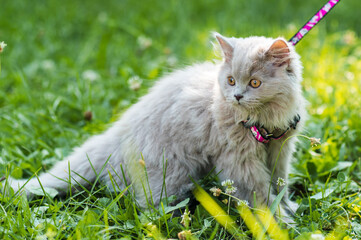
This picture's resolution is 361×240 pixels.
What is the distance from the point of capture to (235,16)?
5465 millimetres

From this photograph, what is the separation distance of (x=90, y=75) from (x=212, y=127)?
2177 mm

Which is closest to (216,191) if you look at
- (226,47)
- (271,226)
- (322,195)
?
(271,226)

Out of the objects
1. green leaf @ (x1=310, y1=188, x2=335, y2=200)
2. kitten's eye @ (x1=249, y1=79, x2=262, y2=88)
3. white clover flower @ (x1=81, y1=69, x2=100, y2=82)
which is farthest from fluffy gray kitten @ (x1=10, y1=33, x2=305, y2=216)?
white clover flower @ (x1=81, y1=69, x2=100, y2=82)

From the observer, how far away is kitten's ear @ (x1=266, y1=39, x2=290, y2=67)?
2186 mm

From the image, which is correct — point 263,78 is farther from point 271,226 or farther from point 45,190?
point 45,190

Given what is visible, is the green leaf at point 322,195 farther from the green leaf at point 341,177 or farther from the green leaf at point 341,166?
the green leaf at point 341,166

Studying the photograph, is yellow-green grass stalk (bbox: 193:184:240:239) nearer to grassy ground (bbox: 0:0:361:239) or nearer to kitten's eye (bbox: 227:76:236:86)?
grassy ground (bbox: 0:0:361:239)

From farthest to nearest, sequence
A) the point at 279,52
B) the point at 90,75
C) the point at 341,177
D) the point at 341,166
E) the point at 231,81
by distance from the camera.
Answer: the point at 90,75 < the point at 341,166 < the point at 341,177 < the point at 231,81 < the point at 279,52

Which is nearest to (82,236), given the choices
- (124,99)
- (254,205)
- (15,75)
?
(254,205)

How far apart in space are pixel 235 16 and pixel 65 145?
10.5ft

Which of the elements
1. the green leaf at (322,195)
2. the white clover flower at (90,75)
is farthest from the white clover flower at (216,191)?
the white clover flower at (90,75)

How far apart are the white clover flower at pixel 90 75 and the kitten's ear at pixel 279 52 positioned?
2429 millimetres

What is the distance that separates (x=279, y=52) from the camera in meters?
2.22

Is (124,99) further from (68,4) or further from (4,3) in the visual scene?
(4,3)
